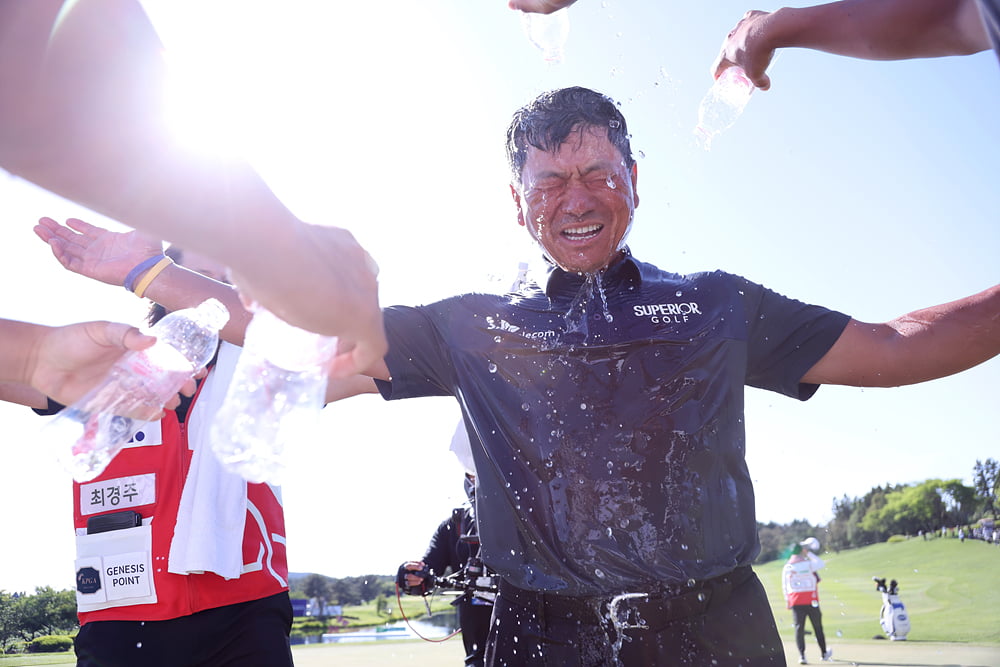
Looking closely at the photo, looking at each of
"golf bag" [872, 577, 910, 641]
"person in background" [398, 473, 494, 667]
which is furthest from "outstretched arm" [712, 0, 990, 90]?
"golf bag" [872, 577, 910, 641]

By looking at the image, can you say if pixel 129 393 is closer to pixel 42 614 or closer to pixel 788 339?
pixel 788 339

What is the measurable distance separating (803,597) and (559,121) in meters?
13.3

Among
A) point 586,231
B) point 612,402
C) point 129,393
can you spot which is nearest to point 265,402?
point 129,393

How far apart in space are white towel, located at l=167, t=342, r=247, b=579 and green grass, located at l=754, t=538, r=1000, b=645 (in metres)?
14.0

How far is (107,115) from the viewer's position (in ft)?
3.93

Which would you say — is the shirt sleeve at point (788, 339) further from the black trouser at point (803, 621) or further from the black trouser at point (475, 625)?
the black trouser at point (803, 621)

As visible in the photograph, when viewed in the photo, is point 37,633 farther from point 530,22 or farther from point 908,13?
point 908,13

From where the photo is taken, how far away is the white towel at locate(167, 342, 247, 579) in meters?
3.44

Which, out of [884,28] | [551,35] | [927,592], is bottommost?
[927,592]

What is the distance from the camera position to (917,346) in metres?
2.91

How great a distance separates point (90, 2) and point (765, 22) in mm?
2616

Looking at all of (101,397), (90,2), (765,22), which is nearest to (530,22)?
(765,22)

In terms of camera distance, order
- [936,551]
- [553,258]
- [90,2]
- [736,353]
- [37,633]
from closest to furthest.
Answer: [90,2], [736,353], [553,258], [37,633], [936,551]

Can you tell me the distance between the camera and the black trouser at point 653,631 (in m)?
2.60
